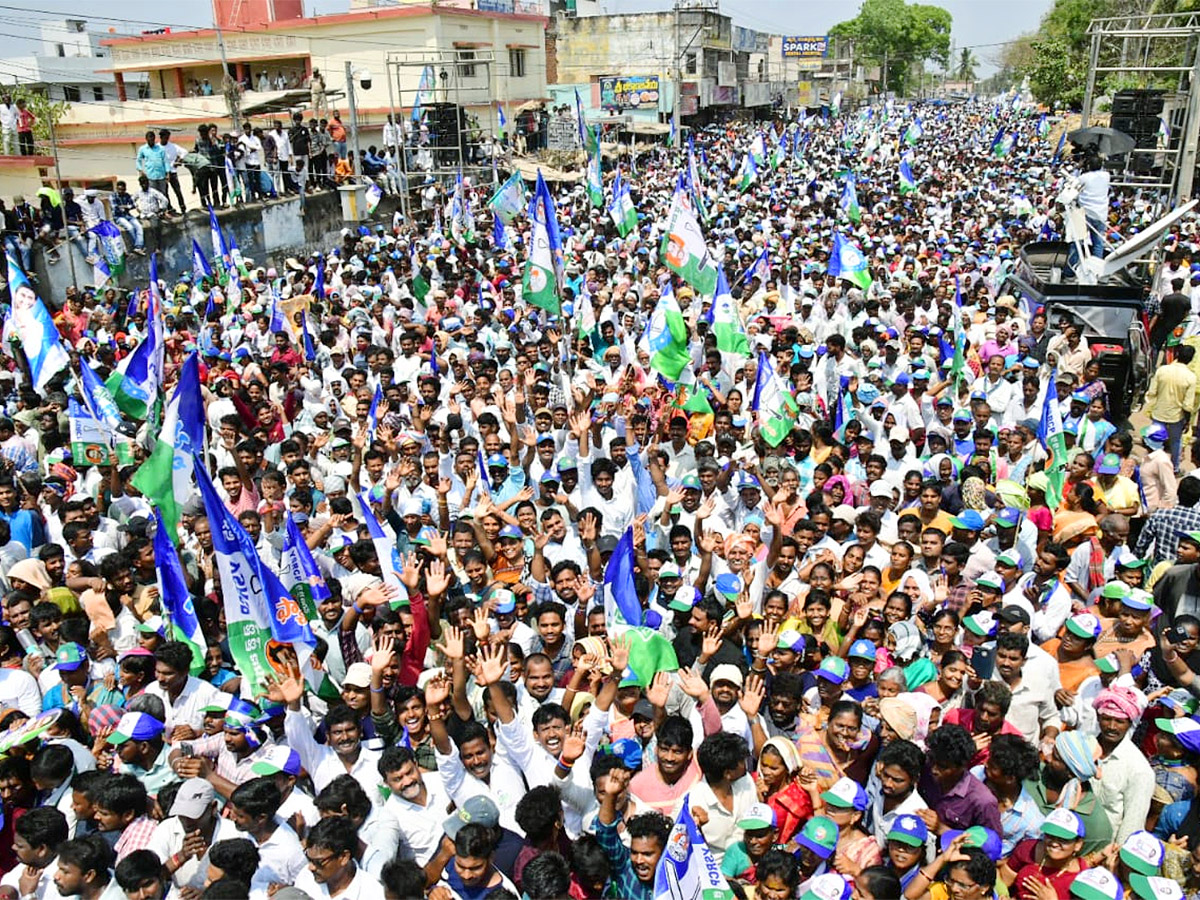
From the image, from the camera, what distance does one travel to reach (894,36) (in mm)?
101250

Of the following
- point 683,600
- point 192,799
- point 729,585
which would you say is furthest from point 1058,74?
point 192,799

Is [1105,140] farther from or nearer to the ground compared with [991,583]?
farther from the ground

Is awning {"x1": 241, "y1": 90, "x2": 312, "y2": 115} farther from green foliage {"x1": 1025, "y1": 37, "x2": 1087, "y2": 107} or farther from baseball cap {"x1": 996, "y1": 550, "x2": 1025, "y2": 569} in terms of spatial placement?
green foliage {"x1": 1025, "y1": 37, "x2": 1087, "y2": 107}

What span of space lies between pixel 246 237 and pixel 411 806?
15238mm

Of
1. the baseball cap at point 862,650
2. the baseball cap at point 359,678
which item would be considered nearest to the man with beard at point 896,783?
the baseball cap at point 862,650

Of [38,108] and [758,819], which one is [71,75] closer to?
[38,108]

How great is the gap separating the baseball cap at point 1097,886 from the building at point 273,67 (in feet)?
98.8

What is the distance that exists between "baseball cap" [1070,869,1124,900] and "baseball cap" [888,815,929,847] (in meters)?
0.45

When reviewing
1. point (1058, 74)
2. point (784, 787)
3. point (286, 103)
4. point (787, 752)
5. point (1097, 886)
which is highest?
point (1058, 74)

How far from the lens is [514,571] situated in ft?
18.0

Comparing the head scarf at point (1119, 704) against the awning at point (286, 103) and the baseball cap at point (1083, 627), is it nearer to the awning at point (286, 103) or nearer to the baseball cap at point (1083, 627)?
the baseball cap at point (1083, 627)

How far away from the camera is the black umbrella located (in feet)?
46.1

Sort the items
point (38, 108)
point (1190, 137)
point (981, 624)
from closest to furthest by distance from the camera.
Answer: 1. point (981, 624)
2. point (1190, 137)
3. point (38, 108)

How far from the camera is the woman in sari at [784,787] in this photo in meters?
3.64
